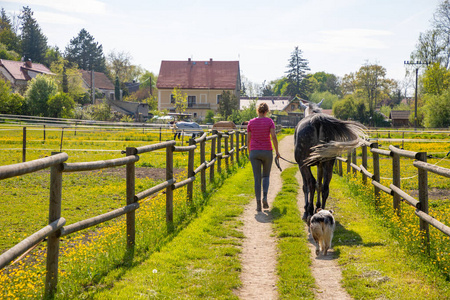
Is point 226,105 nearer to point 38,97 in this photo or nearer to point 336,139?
point 38,97

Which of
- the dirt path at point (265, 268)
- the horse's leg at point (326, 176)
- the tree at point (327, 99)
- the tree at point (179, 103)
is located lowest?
the dirt path at point (265, 268)

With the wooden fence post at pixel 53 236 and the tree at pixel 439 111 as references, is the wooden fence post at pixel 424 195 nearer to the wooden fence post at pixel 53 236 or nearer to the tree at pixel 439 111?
the wooden fence post at pixel 53 236

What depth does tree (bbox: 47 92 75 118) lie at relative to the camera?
5325 cm

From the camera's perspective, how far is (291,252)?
5.96 metres

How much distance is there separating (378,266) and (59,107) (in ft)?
175

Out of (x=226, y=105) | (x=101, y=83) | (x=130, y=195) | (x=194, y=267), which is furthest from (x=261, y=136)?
(x=101, y=83)

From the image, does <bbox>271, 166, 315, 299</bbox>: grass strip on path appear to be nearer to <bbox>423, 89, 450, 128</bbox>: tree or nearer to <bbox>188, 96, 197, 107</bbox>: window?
<bbox>423, 89, 450, 128</bbox>: tree

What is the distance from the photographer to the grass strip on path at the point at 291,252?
471cm

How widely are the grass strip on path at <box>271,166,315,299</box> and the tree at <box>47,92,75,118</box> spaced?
48.5 m

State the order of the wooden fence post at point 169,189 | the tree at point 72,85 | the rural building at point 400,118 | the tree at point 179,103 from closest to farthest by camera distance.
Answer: the wooden fence post at point 169,189, the tree at point 179,103, the tree at point 72,85, the rural building at point 400,118

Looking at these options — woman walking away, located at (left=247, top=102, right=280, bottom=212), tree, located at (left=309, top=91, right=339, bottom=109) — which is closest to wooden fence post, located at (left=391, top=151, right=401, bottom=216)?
woman walking away, located at (left=247, top=102, right=280, bottom=212)

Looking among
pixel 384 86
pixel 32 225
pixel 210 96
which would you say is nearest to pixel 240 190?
pixel 32 225

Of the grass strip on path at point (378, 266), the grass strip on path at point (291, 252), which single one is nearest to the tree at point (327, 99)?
the grass strip on path at point (291, 252)

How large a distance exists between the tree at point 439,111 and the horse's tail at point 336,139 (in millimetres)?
48111
